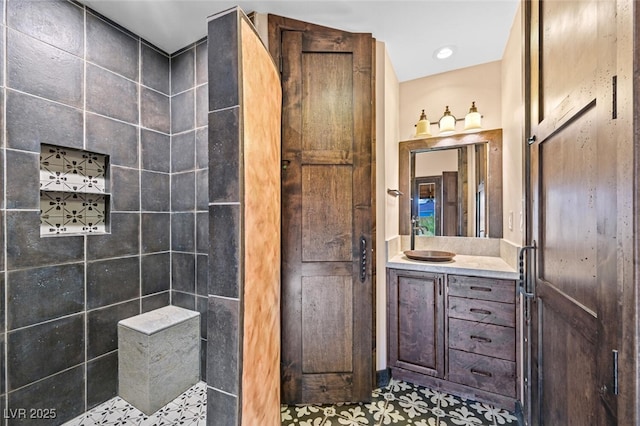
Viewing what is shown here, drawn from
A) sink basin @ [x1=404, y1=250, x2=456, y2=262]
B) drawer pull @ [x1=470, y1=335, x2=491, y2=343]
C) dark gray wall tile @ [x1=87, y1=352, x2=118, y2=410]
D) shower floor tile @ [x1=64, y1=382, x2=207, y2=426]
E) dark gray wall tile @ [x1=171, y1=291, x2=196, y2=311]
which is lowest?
shower floor tile @ [x1=64, y1=382, x2=207, y2=426]

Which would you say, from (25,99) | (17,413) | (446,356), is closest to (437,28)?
(446,356)

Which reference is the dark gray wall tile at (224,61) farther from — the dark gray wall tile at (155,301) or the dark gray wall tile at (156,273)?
the dark gray wall tile at (155,301)

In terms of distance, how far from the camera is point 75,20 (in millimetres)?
1640

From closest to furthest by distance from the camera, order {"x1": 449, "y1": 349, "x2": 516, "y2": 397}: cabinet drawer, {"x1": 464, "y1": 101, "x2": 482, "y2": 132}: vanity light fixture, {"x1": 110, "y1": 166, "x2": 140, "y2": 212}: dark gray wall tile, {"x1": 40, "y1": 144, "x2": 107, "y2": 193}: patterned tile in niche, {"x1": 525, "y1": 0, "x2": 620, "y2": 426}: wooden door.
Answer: {"x1": 525, "y1": 0, "x2": 620, "y2": 426}: wooden door → {"x1": 40, "y1": 144, "x2": 107, "y2": 193}: patterned tile in niche → {"x1": 449, "y1": 349, "x2": 516, "y2": 397}: cabinet drawer → {"x1": 110, "y1": 166, "x2": 140, "y2": 212}: dark gray wall tile → {"x1": 464, "y1": 101, "x2": 482, "y2": 132}: vanity light fixture

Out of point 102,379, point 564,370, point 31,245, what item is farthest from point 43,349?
point 564,370

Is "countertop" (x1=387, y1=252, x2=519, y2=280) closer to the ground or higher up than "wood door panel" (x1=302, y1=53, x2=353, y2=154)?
closer to the ground

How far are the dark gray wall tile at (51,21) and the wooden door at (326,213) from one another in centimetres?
133

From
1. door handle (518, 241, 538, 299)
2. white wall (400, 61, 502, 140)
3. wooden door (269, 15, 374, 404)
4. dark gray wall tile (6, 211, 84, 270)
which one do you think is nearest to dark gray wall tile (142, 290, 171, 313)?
dark gray wall tile (6, 211, 84, 270)

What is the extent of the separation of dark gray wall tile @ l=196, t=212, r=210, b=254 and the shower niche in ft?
1.94

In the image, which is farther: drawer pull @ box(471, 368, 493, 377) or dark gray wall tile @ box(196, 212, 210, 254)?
dark gray wall tile @ box(196, 212, 210, 254)

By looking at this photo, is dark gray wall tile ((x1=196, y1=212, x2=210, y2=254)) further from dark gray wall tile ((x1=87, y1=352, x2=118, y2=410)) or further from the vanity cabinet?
the vanity cabinet

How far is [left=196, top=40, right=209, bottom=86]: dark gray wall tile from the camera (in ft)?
6.68

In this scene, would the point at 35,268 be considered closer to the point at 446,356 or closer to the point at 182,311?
the point at 182,311

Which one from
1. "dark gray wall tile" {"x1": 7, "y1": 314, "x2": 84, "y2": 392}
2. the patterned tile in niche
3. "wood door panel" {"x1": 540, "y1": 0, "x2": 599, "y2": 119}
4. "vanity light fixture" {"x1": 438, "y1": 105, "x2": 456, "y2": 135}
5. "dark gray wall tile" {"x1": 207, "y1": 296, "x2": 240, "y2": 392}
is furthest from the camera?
"vanity light fixture" {"x1": 438, "y1": 105, "x2": 456, "y2": 135}
